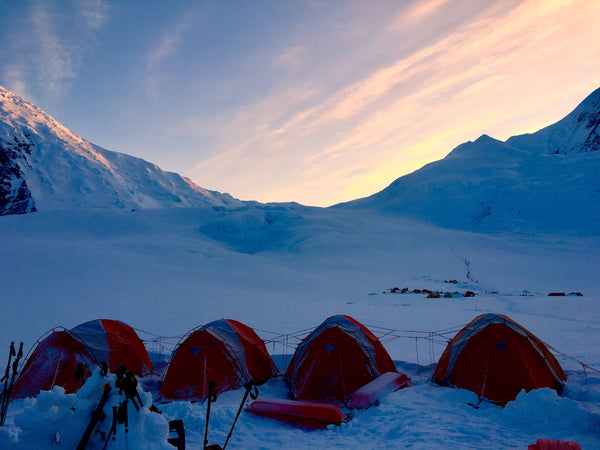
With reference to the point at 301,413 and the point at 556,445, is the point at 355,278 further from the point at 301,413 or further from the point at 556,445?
the point at 556,445

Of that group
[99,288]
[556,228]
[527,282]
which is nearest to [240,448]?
[99,288]

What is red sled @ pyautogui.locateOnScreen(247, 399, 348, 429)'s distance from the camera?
7.48 m

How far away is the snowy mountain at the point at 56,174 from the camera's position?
10525 centimetres

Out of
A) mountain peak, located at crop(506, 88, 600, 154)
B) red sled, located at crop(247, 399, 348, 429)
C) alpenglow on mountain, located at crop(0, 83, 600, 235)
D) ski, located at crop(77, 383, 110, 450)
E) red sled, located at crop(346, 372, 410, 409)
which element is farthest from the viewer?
mountain peak, located at crop(506, 88, 600, 154)

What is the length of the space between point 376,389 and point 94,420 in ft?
21.7

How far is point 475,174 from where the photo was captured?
293 ft

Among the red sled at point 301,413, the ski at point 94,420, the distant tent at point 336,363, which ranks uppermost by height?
the ski at point 94,420

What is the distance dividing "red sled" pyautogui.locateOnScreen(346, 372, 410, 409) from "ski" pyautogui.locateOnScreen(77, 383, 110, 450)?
600 cm

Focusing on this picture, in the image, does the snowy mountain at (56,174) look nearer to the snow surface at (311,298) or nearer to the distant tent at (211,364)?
the snow surface at (311,298)

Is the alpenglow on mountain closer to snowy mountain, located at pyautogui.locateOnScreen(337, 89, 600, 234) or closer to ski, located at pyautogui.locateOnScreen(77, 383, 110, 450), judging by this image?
snowy mountain, located at pyautogui.locateOnScreen(337, 89, 600, 234)

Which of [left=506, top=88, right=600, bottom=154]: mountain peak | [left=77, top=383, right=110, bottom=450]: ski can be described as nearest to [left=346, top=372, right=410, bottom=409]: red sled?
[left=77, top=383, right=110, bottom=450]: ski

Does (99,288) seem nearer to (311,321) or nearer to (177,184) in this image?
(311,321)

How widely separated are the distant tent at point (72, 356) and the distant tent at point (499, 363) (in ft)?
27.2

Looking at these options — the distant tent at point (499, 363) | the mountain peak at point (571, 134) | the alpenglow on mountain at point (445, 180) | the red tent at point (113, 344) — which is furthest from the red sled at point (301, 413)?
the mountain peak at point (571, 134)
